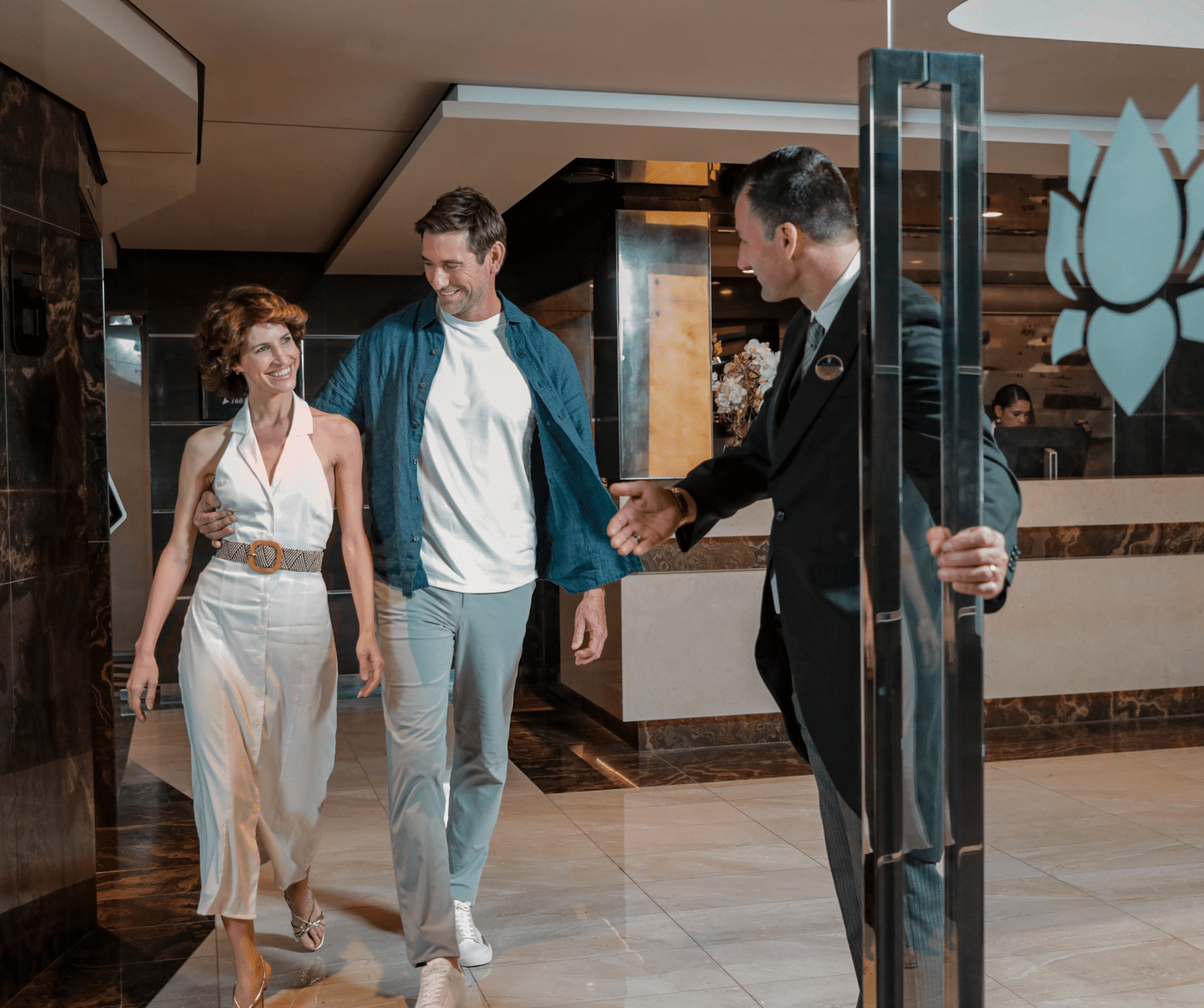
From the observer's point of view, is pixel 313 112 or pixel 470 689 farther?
pixel 313 112

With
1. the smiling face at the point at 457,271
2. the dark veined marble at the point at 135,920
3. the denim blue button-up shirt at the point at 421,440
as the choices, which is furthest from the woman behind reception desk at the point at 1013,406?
the dark veined marble at the point at 135,920

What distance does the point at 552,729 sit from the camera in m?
6.38

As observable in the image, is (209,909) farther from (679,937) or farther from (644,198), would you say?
(644,198)

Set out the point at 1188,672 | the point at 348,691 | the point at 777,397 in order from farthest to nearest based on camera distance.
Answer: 1. the point at 348,691
2. the point at 777,397
3. the point at 1188,672

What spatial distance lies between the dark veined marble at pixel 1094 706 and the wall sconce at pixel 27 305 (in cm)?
278

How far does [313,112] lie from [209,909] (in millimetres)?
2983

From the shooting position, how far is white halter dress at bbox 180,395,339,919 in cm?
285

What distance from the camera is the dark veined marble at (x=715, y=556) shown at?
5.86 metres

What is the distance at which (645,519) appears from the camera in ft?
7.58

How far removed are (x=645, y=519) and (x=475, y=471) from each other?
0.78 meters

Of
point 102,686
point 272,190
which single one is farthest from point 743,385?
point 102,686

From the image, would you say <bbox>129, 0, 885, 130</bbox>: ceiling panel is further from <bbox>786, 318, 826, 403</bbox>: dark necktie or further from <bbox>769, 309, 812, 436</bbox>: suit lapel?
<bbox>786, 318, 826, 403</bbox>: dark necktie

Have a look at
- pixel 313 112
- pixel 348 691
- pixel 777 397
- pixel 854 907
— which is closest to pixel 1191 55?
pixel 777 397

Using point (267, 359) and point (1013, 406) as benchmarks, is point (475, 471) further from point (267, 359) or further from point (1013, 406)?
point (1013, 406)
